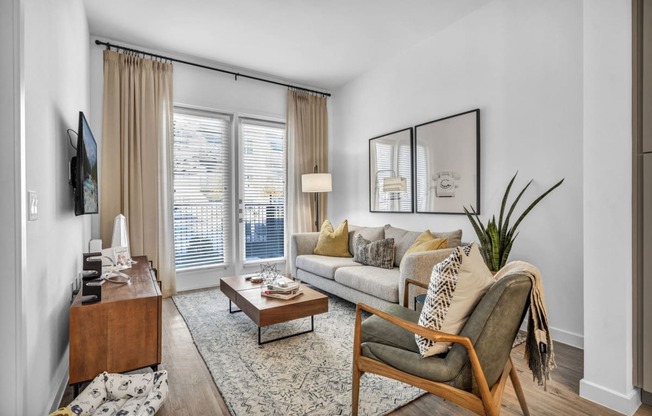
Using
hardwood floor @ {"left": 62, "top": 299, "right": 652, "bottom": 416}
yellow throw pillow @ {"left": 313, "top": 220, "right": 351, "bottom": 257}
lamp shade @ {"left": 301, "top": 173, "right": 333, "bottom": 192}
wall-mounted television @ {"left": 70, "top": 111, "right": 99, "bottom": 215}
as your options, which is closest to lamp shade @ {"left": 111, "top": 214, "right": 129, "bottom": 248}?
wall-mounted television @ {"left": 70, "top": 111, "right": 99, "bottom": 215}

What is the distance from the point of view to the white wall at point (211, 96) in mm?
3625

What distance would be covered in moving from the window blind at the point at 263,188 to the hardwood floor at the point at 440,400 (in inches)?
92.9

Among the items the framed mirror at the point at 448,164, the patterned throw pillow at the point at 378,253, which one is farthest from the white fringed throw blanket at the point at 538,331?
the patterned throw pillow at the point at 378,253

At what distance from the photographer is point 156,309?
203 centimetres

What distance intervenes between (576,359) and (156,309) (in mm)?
2787

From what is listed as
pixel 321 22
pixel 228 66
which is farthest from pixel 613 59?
pixel 228 66

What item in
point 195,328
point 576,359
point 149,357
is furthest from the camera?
point 195,328

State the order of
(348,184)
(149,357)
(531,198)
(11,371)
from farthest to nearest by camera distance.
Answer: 1. (348,184)
2. (531,198)
3. (149,357)
4. (11,371)

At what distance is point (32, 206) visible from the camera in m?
1.42

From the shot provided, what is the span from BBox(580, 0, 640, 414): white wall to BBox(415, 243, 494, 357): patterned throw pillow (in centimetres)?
86

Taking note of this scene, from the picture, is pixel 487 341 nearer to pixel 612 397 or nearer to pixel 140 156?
pixel 612 397
